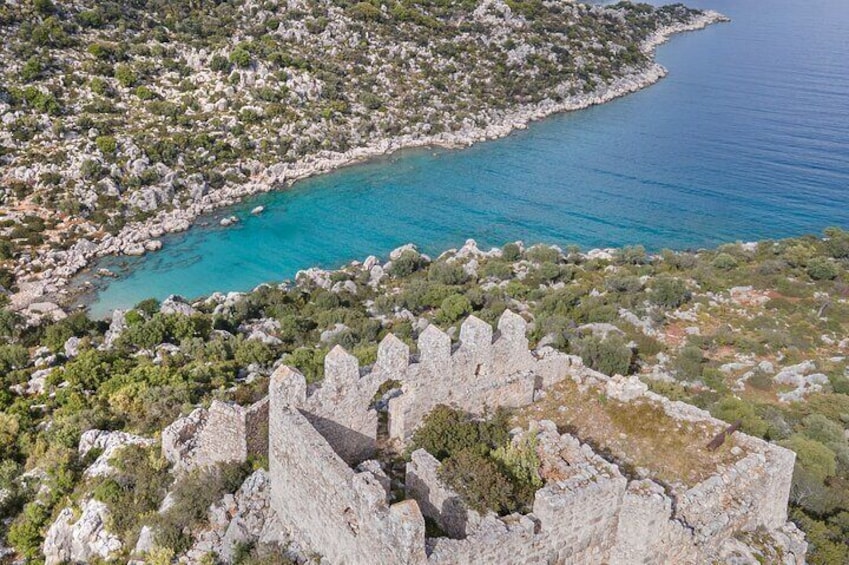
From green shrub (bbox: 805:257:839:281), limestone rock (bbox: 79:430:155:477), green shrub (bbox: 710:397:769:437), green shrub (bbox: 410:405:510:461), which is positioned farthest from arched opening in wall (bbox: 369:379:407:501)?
green shrub (bbox: 805:257:839:281)

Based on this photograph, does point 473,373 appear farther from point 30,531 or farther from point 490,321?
point 490,321

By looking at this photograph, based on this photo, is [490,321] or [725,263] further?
[725,263]

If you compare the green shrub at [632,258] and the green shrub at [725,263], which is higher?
the green shrub at [725,263]

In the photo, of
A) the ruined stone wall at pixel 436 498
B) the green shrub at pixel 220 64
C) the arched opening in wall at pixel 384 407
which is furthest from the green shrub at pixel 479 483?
the green shrub at pixel 220 64

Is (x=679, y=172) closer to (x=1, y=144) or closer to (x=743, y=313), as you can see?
(x=743, y=313)

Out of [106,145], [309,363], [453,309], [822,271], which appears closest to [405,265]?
[453,309]

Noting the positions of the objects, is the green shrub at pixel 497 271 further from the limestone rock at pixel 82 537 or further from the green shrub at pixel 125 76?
the green shrub at pixel 125 76

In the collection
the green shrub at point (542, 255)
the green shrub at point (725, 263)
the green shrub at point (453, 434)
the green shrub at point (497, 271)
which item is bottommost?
the green shrub at point (497, 271)
